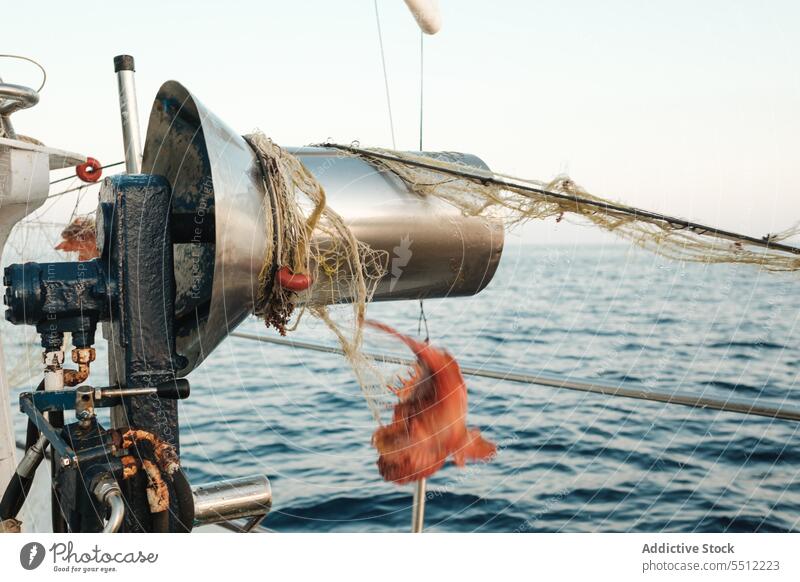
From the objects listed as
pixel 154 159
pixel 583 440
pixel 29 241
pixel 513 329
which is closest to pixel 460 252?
pixel 154 159

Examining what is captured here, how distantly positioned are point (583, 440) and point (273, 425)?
13.1 ft

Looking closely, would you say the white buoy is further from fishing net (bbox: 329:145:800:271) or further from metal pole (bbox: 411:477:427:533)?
metal pole (bbox: 411:477:427:533)

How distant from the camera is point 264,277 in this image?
5.85 feet
